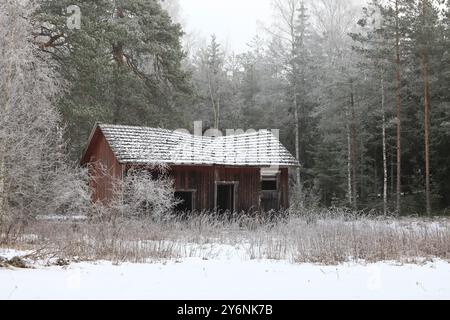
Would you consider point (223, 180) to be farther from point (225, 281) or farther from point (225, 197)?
point (225, 281)

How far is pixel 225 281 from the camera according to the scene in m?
8.55

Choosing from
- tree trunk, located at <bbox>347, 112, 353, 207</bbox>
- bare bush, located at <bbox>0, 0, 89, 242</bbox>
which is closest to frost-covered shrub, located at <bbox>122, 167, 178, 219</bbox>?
bare bush, located at <bbox>0, 0, 89, 242</bbox>

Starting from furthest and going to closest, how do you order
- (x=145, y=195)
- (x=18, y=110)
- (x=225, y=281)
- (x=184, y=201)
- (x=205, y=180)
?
(x=184, y=201)
(x=205, y=180)
(x=145, y=195)
(x=18, y=110)
(x=225, y=281)

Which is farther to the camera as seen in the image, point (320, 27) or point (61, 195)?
point (320, 27)

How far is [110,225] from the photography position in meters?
14.8

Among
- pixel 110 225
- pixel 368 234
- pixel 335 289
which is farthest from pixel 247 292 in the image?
pixel 110 225

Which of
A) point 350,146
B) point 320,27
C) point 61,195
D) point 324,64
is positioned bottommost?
point 61,195

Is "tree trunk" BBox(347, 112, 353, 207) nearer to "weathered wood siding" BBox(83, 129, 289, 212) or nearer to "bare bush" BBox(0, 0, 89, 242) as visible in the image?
"weathered wood siding" BBox(83, 129, 289, 212)

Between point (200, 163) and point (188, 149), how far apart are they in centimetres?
165

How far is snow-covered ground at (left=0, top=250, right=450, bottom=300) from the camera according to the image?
742 cm

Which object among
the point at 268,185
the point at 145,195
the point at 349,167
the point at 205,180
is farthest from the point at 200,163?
the point at 349,167

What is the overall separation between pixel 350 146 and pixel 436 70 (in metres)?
6.74

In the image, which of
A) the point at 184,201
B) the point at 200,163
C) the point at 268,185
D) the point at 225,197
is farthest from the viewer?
the point at 225,197
